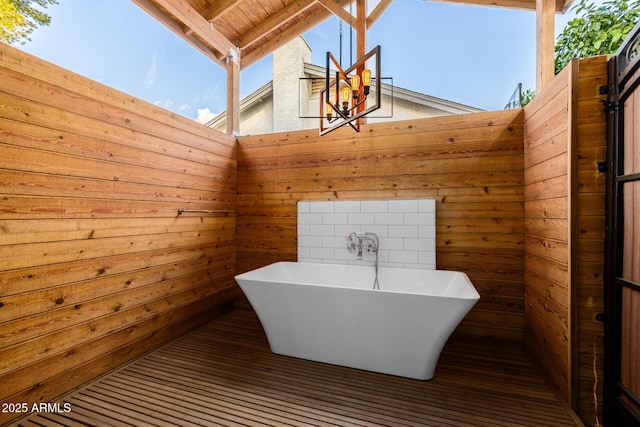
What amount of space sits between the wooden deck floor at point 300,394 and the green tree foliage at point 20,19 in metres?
2.26

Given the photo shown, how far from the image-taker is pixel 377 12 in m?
3.03

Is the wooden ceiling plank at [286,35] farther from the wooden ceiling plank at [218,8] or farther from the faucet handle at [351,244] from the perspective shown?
the faucet handle at [351,244]

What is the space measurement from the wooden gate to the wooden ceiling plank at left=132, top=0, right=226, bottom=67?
340 cm

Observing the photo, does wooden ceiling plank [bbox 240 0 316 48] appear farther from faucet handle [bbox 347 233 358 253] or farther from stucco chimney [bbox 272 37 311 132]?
faucet handle [bbox 347 233 358 253]

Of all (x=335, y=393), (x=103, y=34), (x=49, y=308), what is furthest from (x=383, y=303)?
(x=103, y=34)

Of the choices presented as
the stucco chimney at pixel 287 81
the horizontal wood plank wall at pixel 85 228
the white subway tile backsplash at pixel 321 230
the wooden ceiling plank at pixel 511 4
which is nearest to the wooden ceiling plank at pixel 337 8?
the stucco chimney at pixel 287 81

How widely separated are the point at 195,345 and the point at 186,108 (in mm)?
2236

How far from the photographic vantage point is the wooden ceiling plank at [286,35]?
3.35m

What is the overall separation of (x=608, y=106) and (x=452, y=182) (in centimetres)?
115

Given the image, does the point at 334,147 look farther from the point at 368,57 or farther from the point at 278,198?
the point at 368,57

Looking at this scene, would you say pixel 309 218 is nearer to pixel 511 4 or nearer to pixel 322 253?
pixel 322 253

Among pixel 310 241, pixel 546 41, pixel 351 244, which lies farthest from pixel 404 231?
pixel 546 41

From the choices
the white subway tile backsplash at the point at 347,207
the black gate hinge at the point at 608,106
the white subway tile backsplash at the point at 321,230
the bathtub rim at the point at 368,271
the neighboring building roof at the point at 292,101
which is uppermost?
the neighboring building roof at the point at 292,101

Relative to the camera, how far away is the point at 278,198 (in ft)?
10.2
